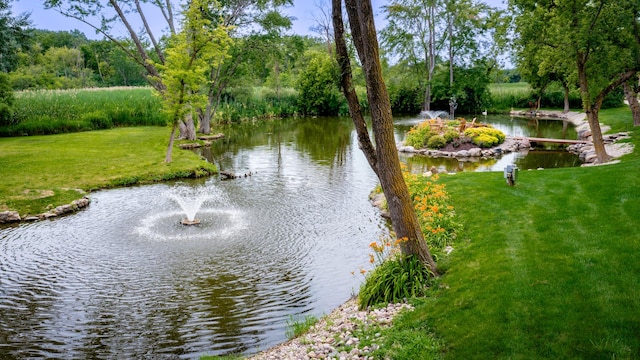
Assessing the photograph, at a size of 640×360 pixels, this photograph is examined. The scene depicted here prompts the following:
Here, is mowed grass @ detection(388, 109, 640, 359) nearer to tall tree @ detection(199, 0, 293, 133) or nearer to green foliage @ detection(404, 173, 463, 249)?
green foliage @ detection(404, 173, 463, 249)

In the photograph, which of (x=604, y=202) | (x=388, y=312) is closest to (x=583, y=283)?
(x=388, y=312)

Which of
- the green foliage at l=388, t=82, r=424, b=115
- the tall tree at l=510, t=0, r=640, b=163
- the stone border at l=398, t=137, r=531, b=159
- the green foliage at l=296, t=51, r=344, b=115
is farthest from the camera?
the green foliage at l=388, t=82, r=424, b=115

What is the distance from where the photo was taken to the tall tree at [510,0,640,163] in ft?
45.2

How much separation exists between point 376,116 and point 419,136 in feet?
66.7

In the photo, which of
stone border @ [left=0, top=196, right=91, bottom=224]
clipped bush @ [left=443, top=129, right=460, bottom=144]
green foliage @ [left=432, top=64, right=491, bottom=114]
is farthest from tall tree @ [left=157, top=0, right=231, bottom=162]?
green foliage @ [left=432, top=64, right=491, bottom=114]

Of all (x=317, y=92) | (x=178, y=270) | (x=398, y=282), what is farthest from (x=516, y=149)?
(x=317, y=92)

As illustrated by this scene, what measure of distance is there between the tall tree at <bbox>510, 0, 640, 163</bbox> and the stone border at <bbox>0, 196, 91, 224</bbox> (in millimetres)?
16544

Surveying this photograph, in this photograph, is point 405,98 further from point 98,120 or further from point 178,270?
Result: point 178,270

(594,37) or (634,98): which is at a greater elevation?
(594,37)

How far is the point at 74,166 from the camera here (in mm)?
18984

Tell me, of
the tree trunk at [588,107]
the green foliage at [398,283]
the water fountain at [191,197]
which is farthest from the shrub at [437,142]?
the green foliage at [398,283]

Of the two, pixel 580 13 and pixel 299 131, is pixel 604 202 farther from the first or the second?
pixel 299 131

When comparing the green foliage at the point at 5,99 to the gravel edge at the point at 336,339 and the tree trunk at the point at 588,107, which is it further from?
the tree trunk at the point at 588,107

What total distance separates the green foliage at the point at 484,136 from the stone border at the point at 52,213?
19.5 metres
